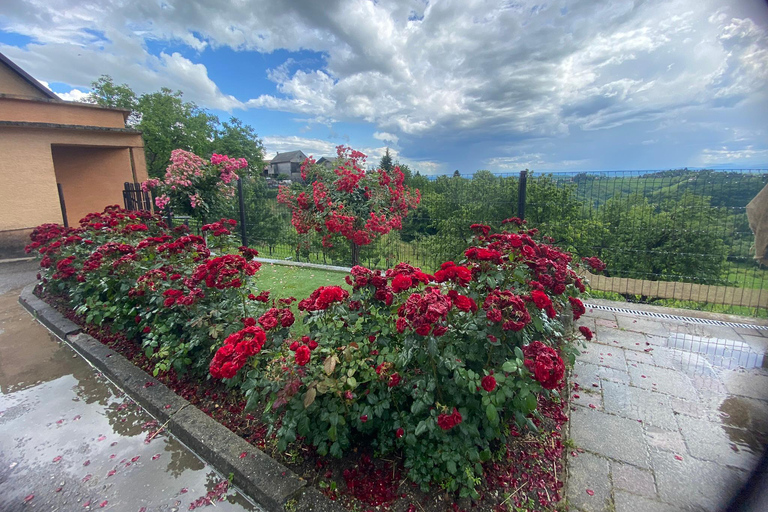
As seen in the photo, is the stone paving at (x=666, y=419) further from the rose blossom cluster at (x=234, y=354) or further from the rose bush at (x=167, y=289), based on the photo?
the rose bush at (x=167, y=289)

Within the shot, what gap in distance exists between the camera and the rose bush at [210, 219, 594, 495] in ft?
Result: 4.76

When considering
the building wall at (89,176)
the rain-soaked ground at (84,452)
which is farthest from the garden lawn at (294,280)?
the building wall at (89,176)

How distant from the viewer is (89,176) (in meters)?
10.5

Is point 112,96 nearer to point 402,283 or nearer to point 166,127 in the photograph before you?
point 166,127

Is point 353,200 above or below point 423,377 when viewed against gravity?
above

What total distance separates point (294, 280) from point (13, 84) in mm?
13531

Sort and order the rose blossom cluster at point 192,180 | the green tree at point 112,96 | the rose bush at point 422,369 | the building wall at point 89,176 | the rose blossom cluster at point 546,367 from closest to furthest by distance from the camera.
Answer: the rose blossom cluster at point 546,367 < the rose bush at point 422,369 < the rose blossom cluster at point 192,180 < the building wall at point 89,176 < the green tree at point 112,96

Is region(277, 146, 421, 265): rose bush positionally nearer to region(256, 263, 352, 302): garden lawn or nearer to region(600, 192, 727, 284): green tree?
region(256, 263, 352, 302): garden lawn

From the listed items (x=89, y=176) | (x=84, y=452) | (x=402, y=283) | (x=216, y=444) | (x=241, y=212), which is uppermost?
(x=89, y=176)

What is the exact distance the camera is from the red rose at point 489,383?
1377 mm

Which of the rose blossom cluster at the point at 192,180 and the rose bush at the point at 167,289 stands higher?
the rose blossom cluster at the point at 192,180

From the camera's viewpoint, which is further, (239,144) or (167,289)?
(239,144)

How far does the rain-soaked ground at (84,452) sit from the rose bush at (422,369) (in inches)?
24.1

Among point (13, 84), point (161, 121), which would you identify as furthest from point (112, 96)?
point (13, 84)
